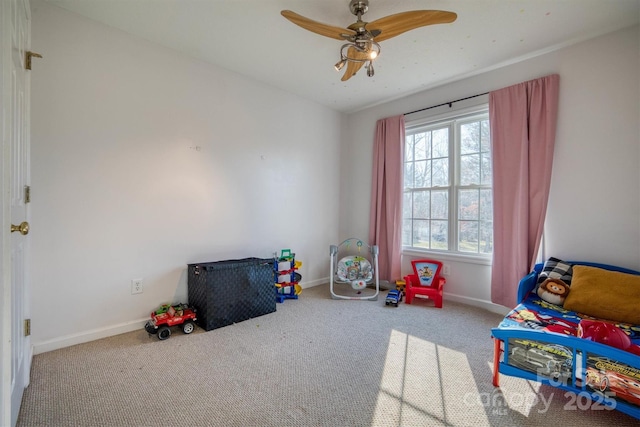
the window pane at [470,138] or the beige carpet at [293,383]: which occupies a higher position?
the window pane at [470,138]

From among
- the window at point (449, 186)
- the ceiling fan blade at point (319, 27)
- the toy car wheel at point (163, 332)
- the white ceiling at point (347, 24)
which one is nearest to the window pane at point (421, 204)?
the window at point (449, 186)

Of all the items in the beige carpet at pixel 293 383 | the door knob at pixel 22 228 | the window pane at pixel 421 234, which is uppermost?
the door knob at pixel 22 228

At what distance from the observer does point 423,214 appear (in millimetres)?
3486

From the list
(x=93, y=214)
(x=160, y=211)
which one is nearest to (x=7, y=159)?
(x=93, y=214)

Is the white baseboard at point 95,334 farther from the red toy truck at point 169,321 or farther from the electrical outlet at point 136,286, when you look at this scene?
the electrical outlet at point 136,286

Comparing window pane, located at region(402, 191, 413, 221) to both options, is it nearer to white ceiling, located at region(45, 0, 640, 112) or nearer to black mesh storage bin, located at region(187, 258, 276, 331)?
white ceiling, located at region(45, 0, 640, 112)

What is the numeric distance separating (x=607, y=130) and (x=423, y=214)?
174 cm

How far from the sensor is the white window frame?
296 centimetres

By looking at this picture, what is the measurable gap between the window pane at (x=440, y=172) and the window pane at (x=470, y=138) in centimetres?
23

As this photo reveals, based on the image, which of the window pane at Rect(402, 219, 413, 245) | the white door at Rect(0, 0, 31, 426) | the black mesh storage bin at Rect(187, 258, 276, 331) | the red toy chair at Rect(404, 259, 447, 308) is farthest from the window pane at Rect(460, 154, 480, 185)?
the white door at Rect(0, 0, 31, 426)

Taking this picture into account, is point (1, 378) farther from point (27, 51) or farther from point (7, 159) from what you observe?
point (27, 51)

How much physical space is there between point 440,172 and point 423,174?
0.69 ft

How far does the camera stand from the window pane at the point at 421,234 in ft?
11.3

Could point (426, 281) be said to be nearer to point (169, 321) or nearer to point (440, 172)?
point (440, 172)
